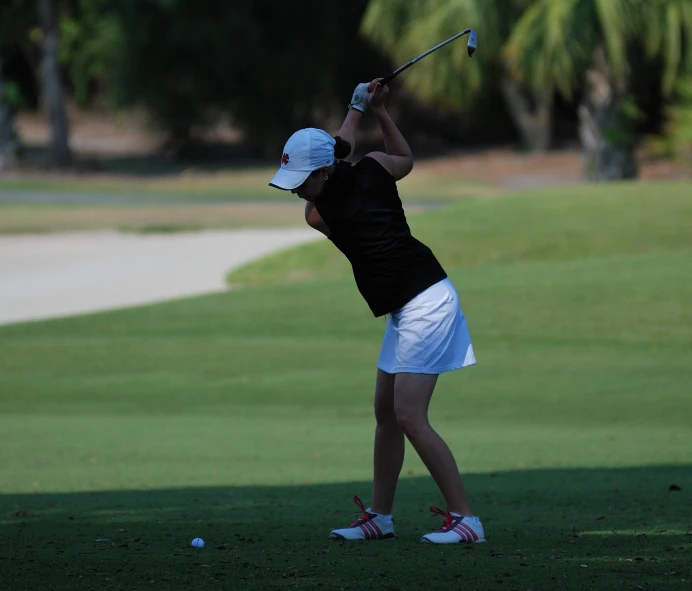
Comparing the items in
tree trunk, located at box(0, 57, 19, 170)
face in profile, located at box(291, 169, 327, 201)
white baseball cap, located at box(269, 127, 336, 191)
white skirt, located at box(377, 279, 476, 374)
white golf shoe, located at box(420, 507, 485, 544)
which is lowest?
white golf shoe, located at box(420, 507, 485, 544)

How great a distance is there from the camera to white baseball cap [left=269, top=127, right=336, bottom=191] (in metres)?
5.19

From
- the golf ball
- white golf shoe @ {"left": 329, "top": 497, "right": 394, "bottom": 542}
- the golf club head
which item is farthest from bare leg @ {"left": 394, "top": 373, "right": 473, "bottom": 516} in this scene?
the golf club head

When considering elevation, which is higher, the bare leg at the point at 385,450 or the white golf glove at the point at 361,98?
the white golf glove at the point at 361,98

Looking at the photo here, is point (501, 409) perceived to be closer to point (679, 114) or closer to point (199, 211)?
point (199, 211)

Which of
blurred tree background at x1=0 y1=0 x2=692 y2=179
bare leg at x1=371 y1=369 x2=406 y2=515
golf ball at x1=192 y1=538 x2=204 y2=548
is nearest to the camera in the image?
golf ball at x1=192 y1=538 x2=204 y2=548

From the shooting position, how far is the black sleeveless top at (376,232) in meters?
5.25

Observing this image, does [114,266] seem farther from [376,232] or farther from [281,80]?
[281,80]

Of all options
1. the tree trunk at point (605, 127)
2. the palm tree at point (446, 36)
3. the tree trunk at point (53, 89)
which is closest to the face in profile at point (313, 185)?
the palm tree at point (446, 36)

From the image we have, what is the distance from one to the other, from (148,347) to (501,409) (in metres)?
4.76

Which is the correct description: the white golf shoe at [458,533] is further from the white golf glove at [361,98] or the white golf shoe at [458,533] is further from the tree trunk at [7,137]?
the tree trunk at [7,137]

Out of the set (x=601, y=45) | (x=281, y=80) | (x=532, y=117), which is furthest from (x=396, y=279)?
(x=281, y=80)

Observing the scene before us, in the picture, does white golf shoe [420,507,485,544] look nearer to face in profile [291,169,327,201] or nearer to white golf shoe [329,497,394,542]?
white golf shoe [329,497,394,542]

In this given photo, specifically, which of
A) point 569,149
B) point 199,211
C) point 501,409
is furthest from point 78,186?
point 501,409

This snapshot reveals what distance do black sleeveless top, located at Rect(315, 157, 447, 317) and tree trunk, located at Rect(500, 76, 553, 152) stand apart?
120ft
